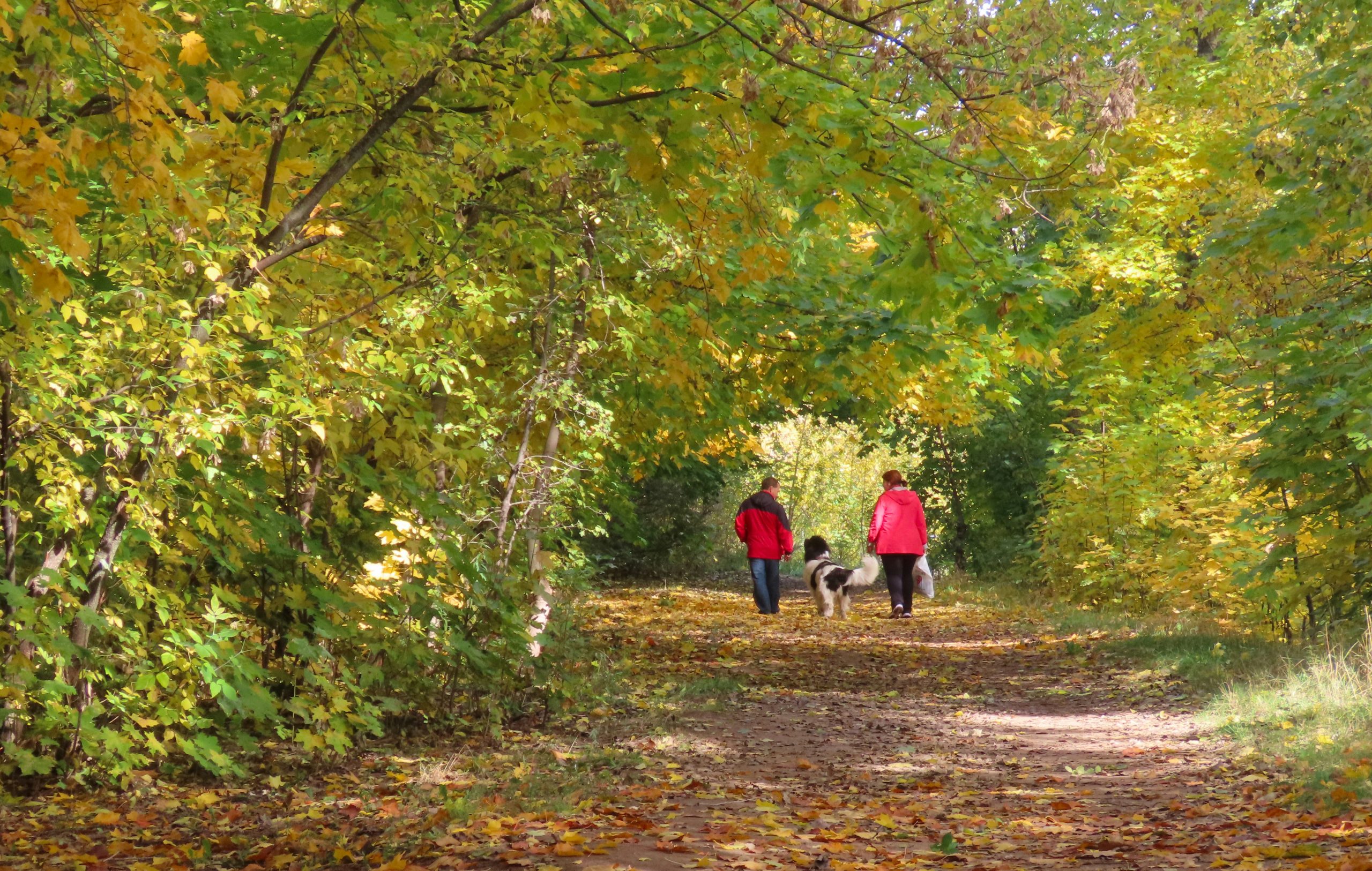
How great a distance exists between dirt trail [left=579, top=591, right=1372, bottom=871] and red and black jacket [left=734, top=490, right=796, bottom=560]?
11.2ft

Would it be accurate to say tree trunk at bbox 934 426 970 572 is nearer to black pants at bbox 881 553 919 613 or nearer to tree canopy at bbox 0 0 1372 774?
black pants at bbox 881 553 919 613

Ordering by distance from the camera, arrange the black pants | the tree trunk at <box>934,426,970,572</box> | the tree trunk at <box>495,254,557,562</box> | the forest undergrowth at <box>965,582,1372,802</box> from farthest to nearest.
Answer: the tree trunk at <box>934,426,970,572</box>, the black pants, the tree trunk at <box>495,254,557,562</box>, the forest undergrowth at <box>965,582,1372,802</box>

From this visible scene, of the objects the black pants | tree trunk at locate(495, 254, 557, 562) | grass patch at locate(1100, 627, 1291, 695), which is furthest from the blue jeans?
tree trunk at locate(495, 254, 557, 562)

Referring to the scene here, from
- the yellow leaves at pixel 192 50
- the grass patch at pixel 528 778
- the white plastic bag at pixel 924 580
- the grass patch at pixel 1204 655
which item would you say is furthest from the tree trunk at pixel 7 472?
the white plastic bag at pixel 924 580

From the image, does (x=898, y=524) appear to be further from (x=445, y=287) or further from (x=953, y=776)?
(x=445, y=287)

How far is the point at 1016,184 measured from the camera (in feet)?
20.5

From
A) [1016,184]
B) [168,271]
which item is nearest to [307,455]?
[168,271]

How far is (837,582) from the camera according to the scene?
16562 millimetres

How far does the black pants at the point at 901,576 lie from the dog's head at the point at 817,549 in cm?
111

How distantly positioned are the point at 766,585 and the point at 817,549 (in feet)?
3.72

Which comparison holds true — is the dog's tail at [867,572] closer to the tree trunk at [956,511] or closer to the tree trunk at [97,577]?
the tree trunk at [956,511]

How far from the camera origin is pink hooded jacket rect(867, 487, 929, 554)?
15.3 meters

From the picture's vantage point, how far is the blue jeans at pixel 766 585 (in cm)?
1670

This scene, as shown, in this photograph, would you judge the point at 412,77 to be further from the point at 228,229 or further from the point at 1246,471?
the point at 1246,471
